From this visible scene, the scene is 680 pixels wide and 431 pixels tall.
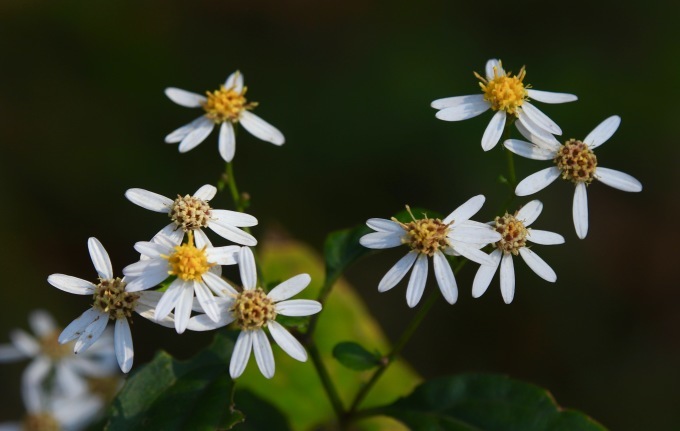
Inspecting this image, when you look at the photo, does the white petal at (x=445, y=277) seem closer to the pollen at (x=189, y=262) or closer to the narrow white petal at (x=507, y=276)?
the narrow white petal at (x=507, y=276)

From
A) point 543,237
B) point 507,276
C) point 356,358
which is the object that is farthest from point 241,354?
point 543,237

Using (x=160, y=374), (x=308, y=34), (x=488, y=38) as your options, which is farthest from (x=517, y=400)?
(x=308, y=34)

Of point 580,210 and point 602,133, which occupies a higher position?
point 602,133

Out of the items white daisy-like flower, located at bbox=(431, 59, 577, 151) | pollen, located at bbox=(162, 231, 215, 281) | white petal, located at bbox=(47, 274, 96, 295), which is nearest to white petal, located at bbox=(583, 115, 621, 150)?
white daisy-like flower, located at bbox=(431, 59, 577, 151)

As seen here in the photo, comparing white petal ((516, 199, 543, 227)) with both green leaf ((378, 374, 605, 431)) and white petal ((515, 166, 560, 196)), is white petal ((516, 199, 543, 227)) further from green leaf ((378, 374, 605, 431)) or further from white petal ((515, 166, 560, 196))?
green leaf ((378, 374, 605, 431))

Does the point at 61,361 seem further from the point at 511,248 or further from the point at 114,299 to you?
the point at 511,248

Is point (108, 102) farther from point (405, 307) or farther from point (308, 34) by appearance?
point (405, 307)
